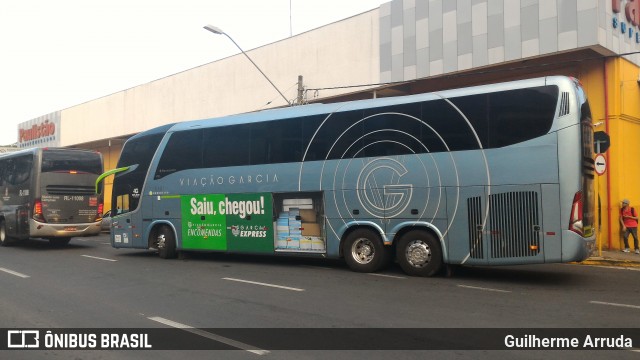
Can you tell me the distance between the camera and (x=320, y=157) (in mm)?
12188

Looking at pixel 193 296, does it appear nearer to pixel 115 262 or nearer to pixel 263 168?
pixel 263 168

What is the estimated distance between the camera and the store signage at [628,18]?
15.6m

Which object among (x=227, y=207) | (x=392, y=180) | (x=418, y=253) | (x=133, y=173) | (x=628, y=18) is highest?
(x=628, y=18)

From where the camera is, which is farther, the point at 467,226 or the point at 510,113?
the point at 467,226

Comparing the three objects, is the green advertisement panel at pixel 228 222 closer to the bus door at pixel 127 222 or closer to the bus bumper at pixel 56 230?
the bus door at pixel 127 222

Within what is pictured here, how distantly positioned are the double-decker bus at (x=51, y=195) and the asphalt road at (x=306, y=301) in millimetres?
4818

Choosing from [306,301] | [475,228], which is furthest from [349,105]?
[306,301]

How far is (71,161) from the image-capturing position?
62.1 feet

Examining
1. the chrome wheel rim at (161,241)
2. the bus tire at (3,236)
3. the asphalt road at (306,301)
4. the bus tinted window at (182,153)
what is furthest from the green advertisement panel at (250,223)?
the bus tire at (3,236)

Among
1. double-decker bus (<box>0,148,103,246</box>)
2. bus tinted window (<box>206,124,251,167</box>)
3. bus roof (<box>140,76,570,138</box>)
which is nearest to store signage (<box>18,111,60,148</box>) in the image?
double-decker bus (<box>0,148,103,246</box>)

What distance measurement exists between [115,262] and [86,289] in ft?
15.3

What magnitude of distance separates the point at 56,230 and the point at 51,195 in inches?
47.8

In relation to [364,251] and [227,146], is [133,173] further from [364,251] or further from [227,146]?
[364,251]

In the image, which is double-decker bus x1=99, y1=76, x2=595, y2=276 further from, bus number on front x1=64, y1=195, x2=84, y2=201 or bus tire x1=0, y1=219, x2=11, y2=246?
bus tire x1=0, y1=219, x2=11, y2=246
